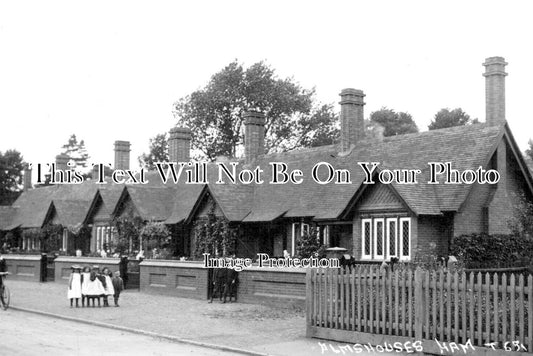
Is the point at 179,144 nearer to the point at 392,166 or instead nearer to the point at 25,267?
the point at 25,267

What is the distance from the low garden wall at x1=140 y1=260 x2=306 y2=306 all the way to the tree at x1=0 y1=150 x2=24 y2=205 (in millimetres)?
52593

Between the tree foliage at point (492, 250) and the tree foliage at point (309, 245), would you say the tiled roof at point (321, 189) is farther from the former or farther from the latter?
the tree foliage at point (492, 250)

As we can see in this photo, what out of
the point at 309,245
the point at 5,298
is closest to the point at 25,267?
the point at 5,298

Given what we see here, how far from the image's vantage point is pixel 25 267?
3816 centimetres

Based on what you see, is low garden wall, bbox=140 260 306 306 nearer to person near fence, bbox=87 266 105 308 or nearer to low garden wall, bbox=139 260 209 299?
low garden wall, bbox=139 260 209 299

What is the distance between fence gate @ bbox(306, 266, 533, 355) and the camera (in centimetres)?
1184

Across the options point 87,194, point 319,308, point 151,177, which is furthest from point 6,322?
point 87,194

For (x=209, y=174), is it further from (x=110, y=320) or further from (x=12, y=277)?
(x=110, y=320)

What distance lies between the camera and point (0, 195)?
76.4m

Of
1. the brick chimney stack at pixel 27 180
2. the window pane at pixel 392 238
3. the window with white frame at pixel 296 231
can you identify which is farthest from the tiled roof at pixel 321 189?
the brick chimney stack at pixel 27 180

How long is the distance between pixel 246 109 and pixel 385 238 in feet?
123

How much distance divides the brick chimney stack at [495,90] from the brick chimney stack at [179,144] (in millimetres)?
19893

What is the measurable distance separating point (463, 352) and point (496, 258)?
1445 centimetres

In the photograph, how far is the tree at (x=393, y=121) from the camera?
217 feet
